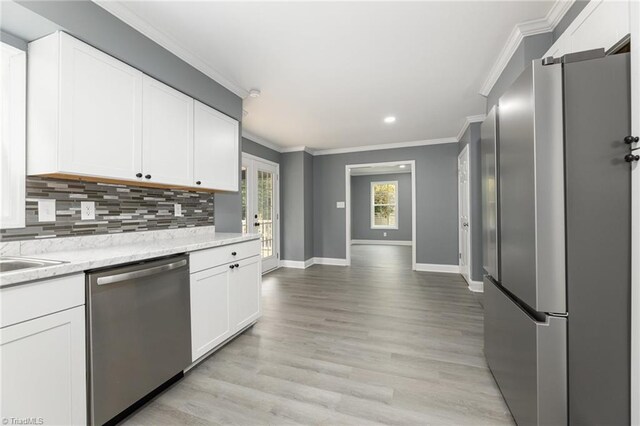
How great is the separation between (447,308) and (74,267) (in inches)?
134

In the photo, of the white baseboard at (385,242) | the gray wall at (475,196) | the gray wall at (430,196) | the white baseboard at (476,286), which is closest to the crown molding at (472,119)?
the gray wall at (475,196)

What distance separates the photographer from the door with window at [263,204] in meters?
4.48

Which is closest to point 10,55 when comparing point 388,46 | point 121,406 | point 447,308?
point 121,406

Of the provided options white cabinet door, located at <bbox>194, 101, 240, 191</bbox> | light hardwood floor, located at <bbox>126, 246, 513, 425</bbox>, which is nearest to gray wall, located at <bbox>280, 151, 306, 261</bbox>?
light hardwood floor, located at <bbox>126, 246, 513, 425</bbox>

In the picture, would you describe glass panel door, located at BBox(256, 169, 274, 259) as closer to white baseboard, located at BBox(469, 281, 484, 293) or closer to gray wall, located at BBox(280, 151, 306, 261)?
gray wall, located at BBox(280, 151, 306, 261)

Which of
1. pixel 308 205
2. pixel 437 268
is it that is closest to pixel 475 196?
pixel 437 268

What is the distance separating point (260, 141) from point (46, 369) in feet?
13.8

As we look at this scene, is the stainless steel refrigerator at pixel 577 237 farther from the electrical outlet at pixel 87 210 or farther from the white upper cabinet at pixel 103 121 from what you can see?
the electrical outlet at pixel 87 210

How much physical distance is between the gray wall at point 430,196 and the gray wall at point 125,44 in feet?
11.6

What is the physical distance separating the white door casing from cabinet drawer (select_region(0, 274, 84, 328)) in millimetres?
4389

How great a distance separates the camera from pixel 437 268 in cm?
504

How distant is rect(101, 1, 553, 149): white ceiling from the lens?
1.73 meters

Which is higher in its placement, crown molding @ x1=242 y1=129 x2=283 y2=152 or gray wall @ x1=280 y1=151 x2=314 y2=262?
crown molding @ x1=242 y1=129 x2=283 y2=152

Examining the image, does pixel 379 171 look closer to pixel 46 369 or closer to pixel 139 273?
pixel 139 273
